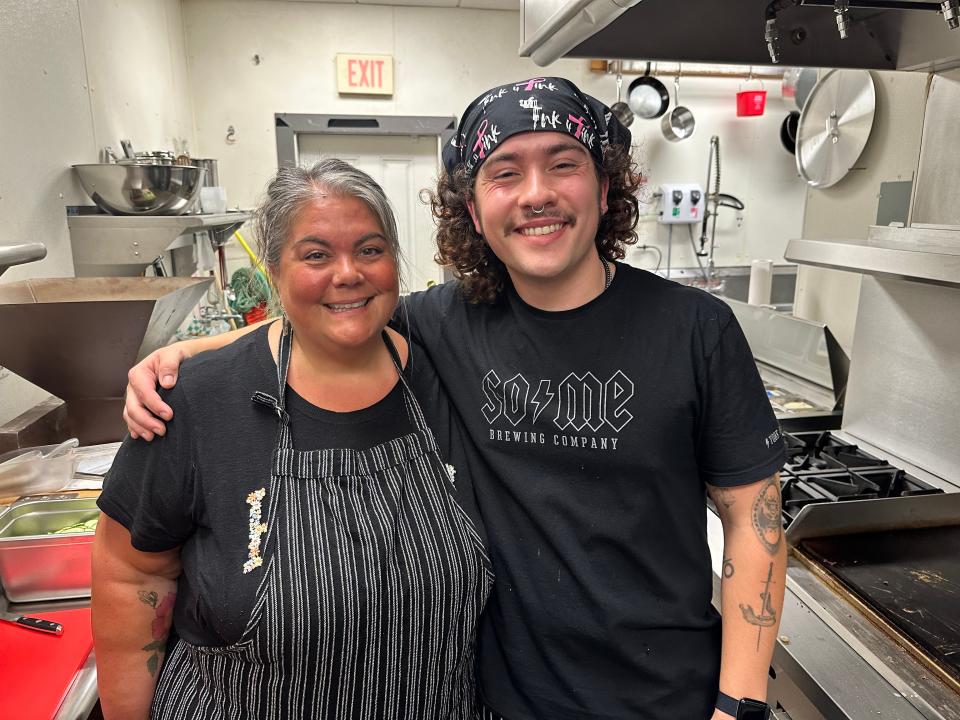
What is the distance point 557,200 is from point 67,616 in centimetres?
115

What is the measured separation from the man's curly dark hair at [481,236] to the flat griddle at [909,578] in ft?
2.72

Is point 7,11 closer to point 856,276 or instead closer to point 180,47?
point 180,47

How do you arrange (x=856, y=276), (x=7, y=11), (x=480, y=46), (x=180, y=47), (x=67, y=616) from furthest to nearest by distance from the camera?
→ (x=480, y=46) < (x=180, y=47) < (x=856, y=276) < (x=7, y=11) < (x=67, y=616)

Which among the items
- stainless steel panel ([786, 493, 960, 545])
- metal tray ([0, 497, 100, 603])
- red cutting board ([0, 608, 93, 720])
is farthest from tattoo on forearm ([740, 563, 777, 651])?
metal tray ([0, 497, 100, 603])

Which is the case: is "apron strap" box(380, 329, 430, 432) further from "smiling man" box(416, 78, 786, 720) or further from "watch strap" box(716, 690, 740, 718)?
"watch strap" box(716, 690, 740, 718)

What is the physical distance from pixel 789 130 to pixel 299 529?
4.39m

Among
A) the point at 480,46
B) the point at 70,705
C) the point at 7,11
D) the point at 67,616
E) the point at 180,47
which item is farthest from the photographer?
the point at 480,46

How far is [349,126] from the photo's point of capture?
13.2 ft

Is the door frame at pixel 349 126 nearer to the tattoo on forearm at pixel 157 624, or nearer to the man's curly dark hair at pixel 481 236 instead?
the man's curly dark hair at pixel 481 236

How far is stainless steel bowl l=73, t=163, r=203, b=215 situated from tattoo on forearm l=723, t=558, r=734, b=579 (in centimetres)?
197

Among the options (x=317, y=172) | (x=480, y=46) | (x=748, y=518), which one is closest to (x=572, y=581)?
(x=748, y=518)

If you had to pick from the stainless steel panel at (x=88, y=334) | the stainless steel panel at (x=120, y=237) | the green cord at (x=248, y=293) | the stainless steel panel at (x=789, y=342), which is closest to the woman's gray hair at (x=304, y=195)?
the stainless steel panel at (x=88, y=334)

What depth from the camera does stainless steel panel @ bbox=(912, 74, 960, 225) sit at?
5.46ft

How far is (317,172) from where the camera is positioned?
1.01 meters
